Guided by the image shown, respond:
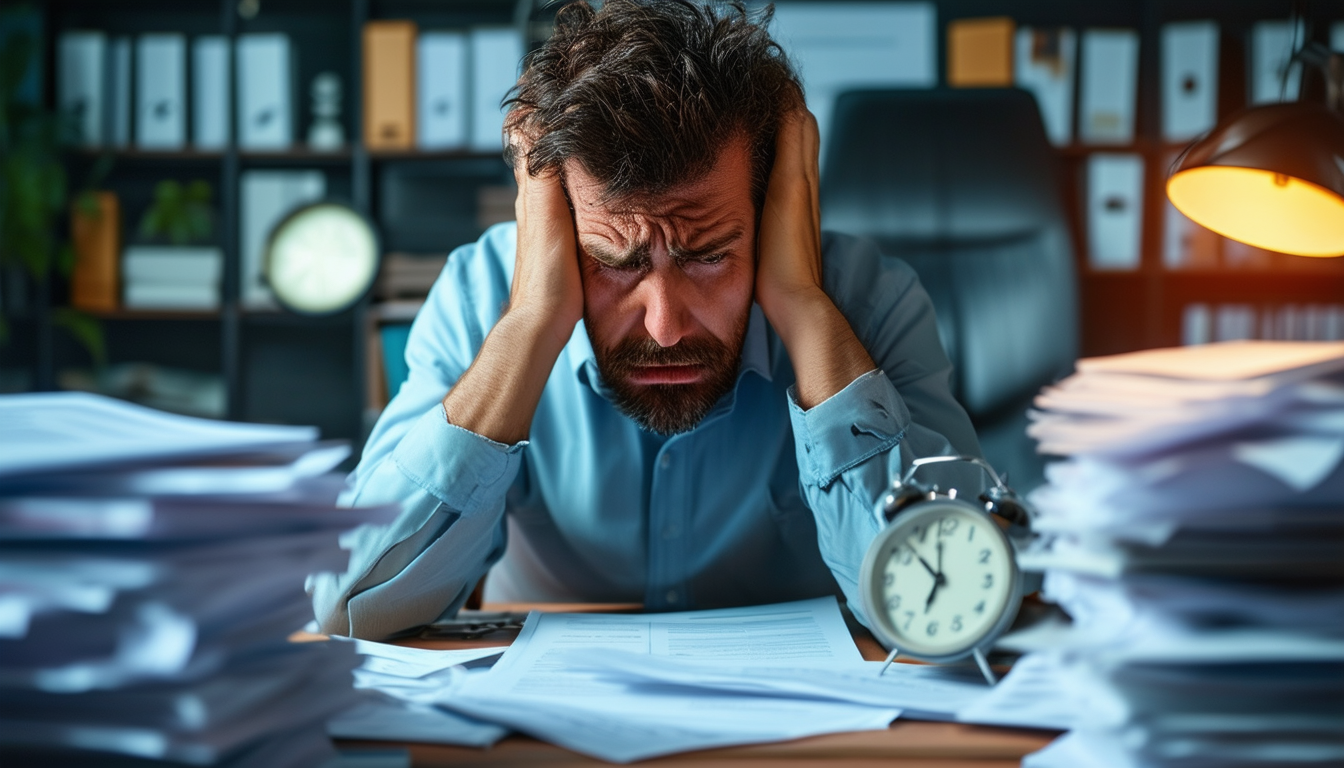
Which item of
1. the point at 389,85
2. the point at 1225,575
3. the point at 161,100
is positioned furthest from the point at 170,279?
the point at 1225,575

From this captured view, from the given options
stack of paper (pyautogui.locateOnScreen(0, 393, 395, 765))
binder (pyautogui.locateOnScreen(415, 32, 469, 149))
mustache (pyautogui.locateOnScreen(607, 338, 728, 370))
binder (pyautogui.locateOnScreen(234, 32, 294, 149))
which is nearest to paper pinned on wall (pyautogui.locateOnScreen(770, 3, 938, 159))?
binder (pyautogui.locateOnScreen(415, 32, 469, 149))

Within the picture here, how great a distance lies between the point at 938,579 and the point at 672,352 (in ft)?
1.64

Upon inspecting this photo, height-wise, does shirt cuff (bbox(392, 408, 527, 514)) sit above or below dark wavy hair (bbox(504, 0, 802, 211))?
below

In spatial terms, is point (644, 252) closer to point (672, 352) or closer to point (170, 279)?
point (672, 352)

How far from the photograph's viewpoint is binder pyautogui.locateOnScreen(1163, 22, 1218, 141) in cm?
288

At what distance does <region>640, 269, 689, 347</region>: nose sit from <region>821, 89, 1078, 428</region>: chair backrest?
0.82 m

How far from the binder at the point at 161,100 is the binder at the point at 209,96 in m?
0.03

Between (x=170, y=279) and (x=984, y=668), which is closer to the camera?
(x=984, y=668)

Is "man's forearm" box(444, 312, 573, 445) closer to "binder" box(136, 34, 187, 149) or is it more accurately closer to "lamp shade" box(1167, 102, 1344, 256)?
"lamp shade" box(1167, 102, 1344, 256)

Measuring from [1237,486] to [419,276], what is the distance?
8.66 ft

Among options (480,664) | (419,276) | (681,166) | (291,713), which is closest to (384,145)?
(419,276)

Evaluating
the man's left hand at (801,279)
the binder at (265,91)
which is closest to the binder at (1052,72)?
the man's left hand at (801,279)

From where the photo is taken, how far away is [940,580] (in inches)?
25.9

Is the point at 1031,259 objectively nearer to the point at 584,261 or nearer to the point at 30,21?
the point at 584,261
